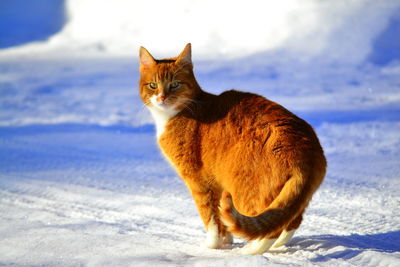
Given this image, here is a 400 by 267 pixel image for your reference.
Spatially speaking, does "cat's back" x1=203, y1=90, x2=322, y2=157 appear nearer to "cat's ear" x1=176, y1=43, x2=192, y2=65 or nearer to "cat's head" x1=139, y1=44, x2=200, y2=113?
"cat's head" x1=139, y1=44, x2=200, y2=113

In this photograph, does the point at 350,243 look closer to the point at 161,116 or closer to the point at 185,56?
the point at 161,116

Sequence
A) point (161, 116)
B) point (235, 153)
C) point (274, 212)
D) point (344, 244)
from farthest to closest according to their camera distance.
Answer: point (161, 116), point (344, 244), point (235, 153), point (274, 212)

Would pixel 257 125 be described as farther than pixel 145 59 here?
No

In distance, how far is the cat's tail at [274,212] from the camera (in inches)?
74.3

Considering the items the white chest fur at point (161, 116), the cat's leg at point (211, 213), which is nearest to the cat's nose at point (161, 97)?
the white chest fur at point (161, 116)

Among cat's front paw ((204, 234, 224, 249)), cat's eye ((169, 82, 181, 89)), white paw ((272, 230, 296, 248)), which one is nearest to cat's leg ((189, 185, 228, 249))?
cat's front paw ((204, 234, 224, 249))

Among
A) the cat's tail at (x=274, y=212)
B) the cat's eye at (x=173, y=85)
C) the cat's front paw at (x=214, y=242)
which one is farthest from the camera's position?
the cat's eye at (x=173, y=85)

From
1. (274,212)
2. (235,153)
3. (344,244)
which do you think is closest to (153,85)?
(235,153)

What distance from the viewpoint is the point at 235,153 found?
2312 millimetres

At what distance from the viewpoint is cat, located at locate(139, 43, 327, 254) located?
6.84ft

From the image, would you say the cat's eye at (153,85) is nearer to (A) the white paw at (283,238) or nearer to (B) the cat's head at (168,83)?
(B) the cat's head at (168,83)

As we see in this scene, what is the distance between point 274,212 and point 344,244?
633 mm

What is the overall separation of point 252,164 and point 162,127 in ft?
2.18

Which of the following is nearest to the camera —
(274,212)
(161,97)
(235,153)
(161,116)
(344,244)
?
(274,212)
